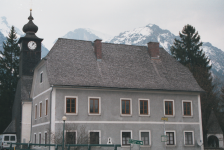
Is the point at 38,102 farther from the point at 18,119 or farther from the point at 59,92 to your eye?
the point at 18,119

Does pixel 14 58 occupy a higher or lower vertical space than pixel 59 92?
higher

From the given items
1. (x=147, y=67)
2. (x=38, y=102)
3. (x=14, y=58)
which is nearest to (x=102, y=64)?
(x=147, y=67)

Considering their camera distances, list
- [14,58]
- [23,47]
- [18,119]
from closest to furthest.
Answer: [18,119]
[23,47]
[14,58]

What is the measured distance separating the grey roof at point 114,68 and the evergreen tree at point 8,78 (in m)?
27.0

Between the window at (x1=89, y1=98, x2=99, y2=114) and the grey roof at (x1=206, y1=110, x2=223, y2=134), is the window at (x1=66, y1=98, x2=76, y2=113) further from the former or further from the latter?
the grey roof at (x1=206, y1=110, x2=223, y2=134)

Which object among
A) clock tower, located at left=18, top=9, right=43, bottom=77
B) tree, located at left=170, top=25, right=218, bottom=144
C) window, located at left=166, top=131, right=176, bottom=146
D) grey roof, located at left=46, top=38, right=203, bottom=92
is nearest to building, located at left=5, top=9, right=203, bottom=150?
grey roof, located at left=46, top=38, right=203, bottom=92

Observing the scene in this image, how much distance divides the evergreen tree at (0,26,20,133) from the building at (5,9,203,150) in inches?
844

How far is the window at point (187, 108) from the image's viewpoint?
120 feet

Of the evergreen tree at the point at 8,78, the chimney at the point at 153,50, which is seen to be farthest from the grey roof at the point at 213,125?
the evergreen tree at the point at 8,78

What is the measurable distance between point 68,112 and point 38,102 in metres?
7.25

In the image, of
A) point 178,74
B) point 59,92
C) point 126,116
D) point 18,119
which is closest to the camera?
point 59,92

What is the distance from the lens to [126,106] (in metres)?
34.2

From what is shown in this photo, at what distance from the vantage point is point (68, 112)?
31.7 metres

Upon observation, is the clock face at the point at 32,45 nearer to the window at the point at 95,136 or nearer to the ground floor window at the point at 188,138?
the window at the point at 95,136
